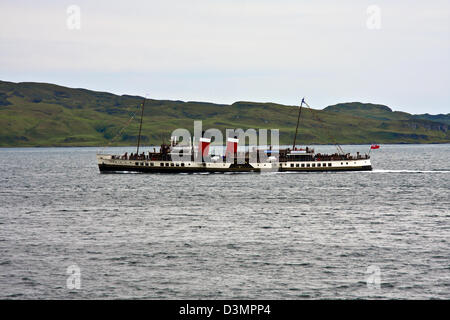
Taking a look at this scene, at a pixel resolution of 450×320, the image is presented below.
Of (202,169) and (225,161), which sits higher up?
(225,161)

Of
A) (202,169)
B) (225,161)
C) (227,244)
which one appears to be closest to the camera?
(227,244)

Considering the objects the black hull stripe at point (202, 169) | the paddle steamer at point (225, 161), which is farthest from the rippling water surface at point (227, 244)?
the black hull stripe at point (202, 169)

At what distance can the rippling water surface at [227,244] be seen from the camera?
129 feet

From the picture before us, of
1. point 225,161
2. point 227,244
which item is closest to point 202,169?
point 225,161

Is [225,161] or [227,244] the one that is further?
[225,161]

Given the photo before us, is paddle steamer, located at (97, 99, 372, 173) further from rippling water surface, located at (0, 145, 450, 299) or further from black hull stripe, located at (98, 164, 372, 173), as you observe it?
rippling water surface, located at (0, 145, 450, 299)

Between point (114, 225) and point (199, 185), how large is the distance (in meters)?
49.9

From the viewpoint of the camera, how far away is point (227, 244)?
175 feet

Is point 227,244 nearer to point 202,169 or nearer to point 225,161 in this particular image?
point 202,169

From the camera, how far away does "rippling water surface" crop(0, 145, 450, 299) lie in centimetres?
3944

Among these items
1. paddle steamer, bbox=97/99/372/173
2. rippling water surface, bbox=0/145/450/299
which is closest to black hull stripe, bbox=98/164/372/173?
paddle steamer, bbox=97/99/372/173

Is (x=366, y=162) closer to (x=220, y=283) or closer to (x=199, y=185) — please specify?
(x=199, y=185)

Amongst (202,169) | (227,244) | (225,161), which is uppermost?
(225,161)
